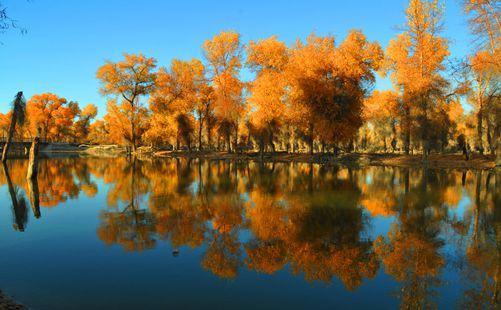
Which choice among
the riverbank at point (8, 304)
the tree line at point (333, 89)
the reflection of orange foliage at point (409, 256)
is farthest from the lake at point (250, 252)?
the tree line at point (333, 89)

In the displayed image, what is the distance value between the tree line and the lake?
16.6m

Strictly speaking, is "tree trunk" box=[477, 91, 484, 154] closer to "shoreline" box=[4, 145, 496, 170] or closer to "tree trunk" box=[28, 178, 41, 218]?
"shoreline" box=[4, 145, 496, 170]

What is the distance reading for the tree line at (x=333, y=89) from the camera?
1254 inches

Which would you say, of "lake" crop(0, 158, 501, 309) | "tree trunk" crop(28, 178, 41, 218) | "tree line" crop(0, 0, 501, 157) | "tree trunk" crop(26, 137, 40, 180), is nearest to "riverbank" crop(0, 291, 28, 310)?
"lake" crop(0, 158, 501, 309)

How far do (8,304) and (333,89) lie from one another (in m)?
32.8

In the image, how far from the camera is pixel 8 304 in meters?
4.78

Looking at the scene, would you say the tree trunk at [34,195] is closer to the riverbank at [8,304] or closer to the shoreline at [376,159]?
the riverbank at [8,304]

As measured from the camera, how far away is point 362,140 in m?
56.4

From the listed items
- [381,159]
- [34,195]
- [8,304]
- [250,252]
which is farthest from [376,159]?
[8,304]

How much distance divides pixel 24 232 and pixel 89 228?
62.2 inches

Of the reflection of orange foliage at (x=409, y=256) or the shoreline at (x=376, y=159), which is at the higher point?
the shoreline at (x=376, y=159)

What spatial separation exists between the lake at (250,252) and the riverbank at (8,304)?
1.04ft

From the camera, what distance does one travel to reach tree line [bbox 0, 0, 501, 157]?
31.9m

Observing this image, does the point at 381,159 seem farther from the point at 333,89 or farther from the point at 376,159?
the point at 333,89
